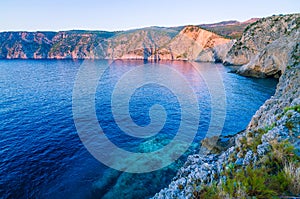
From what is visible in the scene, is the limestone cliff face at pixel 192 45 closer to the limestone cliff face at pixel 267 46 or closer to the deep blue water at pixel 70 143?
the limestone cliff face at pixel 267 46

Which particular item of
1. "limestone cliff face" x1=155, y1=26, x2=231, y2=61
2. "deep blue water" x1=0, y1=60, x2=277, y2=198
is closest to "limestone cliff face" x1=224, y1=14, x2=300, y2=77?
"deep blue water" x1=0, y1=60, x2=277, y2=198

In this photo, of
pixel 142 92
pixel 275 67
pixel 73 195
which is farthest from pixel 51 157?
pixel 275 67

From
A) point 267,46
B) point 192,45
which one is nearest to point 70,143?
point 267,46

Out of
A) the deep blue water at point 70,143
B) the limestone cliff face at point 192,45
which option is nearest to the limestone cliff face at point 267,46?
the deep blue water at point 70,143

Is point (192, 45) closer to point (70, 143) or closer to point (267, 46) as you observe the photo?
point (267, 46)

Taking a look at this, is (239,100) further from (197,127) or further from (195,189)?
(195,189)

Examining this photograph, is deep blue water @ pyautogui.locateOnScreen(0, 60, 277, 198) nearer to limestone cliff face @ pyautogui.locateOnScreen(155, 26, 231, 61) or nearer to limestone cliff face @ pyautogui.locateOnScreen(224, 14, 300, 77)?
limestone cliff face @ pyautogui.locateOnScreen(224, 14, 300, 77)
